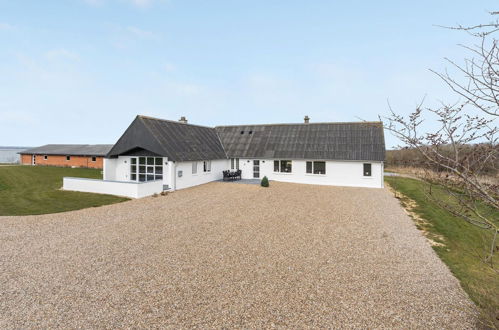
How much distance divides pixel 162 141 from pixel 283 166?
1276cm

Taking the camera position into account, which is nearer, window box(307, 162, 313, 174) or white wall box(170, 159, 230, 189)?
white wall box(170, 159, 230, 189)

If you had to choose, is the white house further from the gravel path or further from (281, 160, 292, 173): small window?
the gravel path

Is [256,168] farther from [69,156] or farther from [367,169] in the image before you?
[69,156]

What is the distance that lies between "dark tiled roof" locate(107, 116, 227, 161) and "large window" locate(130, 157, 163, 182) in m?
1.00

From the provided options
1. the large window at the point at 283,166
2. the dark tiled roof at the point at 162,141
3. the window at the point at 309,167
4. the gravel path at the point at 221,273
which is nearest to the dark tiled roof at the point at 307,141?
the large window at the point at 283,166

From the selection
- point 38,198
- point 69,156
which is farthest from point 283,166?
point 69,156

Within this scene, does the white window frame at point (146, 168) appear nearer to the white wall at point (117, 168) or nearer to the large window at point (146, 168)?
the large window at point (146, 168)

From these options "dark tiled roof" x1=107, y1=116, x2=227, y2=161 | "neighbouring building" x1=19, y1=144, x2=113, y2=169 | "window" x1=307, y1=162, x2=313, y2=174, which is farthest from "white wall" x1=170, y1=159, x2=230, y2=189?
"neighbouring building" x1=19, y1=144, x2=113, y2=169

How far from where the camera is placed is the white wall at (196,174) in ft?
69.3

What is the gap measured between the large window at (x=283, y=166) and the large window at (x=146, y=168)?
39.9ft

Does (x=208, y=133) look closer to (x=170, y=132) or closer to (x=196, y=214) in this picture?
(x=170, y=132)

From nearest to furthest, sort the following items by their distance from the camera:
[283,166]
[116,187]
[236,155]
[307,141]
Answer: [116,187], [283,166], [307,141], [236,155]

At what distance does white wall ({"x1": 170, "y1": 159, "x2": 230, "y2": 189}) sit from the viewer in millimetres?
21109

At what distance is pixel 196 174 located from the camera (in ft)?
77.7
